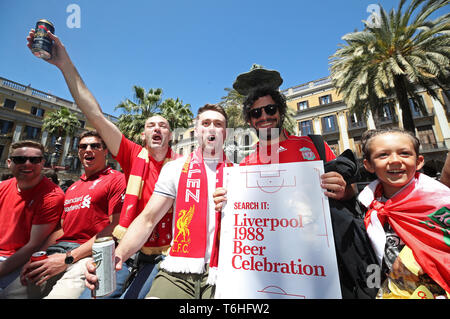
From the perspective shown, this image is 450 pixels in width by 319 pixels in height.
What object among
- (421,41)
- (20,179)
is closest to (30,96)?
(20,179)

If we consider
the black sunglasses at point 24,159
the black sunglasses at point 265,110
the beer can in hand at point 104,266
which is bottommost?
the beer can in hand at point 104,266

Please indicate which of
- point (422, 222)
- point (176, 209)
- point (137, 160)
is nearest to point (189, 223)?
point (176, 209)

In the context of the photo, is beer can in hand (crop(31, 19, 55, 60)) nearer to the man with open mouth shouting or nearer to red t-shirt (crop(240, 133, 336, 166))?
the man with open mouth shouting

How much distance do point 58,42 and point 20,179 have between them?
6.63 ft

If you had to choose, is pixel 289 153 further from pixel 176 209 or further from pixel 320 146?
pixel 176 209

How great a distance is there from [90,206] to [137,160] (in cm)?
83

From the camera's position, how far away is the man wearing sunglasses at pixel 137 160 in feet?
6.43

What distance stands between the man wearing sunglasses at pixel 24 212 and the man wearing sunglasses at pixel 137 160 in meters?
1.16

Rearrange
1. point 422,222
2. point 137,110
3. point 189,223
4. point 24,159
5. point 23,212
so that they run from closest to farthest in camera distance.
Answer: point 422,222, point 189,223, point 23,212, point 24,159, point 137,110

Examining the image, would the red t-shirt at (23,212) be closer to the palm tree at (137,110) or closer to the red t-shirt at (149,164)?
the red t-shirt at (149,164)

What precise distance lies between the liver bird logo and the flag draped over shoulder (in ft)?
4.74

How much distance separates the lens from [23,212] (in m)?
2.58

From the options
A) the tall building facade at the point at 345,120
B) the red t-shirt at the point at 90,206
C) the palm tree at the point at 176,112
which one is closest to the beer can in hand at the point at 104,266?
the red t-shirt at the point at 90,206
